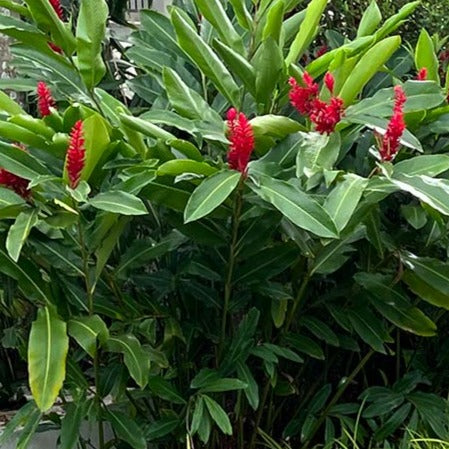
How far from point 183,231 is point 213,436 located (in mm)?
796

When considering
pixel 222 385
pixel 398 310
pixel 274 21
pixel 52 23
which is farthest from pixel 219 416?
pixel 52 23

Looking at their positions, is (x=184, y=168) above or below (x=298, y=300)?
above

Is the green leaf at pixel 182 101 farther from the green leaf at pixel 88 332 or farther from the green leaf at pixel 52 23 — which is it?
the green leaf at pixel 88 332

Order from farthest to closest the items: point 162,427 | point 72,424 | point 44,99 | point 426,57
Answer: point 426,57 → point 162,427 → point 72,424 → point 44,99

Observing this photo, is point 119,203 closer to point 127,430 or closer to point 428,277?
A: point 127,430

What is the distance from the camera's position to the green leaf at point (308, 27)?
8.02ft

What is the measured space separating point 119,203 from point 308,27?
2.84ft

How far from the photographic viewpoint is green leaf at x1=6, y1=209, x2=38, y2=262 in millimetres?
1936

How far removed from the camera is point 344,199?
2.07 meters

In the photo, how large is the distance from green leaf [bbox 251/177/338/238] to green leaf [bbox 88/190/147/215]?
309 millimetres

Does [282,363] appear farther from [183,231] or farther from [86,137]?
[86,137]

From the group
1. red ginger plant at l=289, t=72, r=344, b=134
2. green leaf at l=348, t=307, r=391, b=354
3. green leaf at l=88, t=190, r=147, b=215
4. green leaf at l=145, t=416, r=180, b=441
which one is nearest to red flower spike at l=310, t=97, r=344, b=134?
red ginger plant at l=289, t=72, r=344, b=134

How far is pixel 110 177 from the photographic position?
240cm

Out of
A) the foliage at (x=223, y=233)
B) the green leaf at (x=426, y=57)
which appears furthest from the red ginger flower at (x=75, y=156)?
the green leaf at (x=426, y=57)
